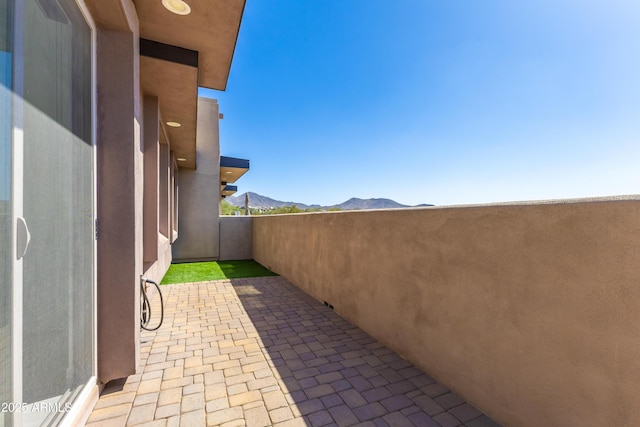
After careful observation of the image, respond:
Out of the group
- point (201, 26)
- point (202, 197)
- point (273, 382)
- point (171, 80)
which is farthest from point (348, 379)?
point (202, 197)

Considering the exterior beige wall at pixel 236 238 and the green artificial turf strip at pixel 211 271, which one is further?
the exterior beige wall at pixel 236 238

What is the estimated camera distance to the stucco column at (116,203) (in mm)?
2240

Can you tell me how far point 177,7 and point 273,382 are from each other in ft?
12.3

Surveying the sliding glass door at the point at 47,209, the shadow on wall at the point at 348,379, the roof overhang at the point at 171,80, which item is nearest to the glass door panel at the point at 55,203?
the sliding glass door at the point at 47,209

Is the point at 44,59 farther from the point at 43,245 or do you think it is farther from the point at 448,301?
the point at 448,301

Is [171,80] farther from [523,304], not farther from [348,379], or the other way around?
[523,304]

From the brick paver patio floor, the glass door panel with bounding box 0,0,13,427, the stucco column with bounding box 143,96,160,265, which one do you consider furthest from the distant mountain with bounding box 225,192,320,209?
the glass door panel with bounding box 0,0,13,427

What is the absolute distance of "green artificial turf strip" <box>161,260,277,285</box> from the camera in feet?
21.7

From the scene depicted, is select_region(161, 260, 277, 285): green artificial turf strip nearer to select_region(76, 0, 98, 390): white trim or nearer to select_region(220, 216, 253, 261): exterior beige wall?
select_region(220, 216, 253, 261): exterior beige wall

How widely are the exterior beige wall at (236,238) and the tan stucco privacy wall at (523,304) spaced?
754cm

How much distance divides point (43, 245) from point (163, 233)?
5.27 meters

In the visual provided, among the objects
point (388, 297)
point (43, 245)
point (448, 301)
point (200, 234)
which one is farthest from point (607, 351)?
point (200, 234)

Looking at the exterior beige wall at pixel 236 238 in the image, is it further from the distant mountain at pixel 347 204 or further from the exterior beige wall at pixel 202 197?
the distant mountain at pixel 347 204

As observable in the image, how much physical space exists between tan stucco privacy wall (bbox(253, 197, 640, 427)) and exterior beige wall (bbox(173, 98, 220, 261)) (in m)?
7.83
